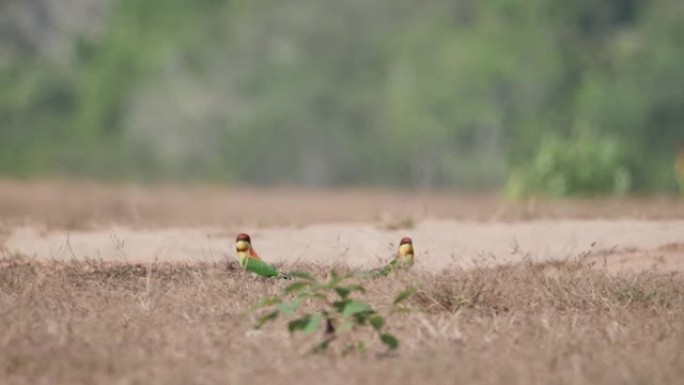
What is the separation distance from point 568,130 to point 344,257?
27.8 meters

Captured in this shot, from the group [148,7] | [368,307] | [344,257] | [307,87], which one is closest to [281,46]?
[307,87]

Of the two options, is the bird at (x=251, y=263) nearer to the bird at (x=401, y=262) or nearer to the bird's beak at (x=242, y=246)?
the bird's beak at (x=242, y=246)

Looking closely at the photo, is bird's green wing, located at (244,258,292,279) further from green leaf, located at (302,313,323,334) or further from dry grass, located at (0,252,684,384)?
green leaf, located at (302,313,323,334)

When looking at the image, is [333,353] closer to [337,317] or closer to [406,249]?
[337,317]

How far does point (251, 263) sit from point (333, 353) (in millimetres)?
2022

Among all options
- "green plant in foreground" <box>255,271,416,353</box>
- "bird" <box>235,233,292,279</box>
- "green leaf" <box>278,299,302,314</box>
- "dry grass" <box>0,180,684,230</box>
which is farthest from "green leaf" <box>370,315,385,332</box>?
"dry grass" <box>0,180,684,230</box>

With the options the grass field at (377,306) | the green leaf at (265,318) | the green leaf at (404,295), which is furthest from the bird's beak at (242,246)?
the green leaf at (404,295)

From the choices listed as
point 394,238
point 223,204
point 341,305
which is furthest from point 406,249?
point 223,204

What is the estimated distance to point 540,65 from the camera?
36.7 metres

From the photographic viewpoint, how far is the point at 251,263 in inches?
331

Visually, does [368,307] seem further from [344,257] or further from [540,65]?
[540,65]

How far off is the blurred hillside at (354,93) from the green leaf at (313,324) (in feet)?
85.5

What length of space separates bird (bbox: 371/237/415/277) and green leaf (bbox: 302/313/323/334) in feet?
4.76

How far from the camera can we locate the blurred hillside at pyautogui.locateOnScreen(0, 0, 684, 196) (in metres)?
36.6
